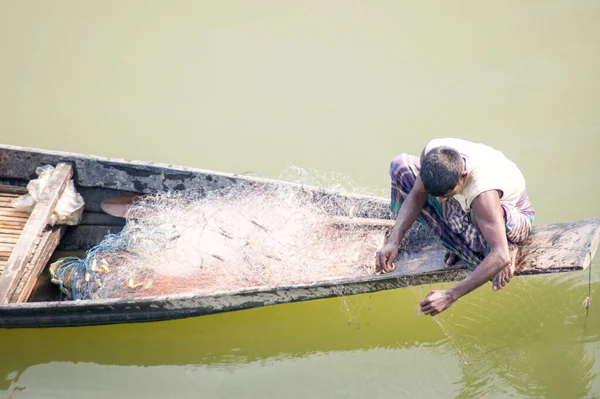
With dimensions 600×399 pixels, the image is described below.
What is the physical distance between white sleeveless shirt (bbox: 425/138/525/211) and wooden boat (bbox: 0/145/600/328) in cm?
41

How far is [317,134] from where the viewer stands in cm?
652

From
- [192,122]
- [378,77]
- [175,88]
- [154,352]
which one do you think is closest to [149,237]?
[154,352]

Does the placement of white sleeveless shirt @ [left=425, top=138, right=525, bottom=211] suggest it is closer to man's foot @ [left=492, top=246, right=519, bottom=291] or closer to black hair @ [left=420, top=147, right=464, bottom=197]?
black hair @ [left=420, top=147, right=464, bottom=197]

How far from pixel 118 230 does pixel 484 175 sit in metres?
3.14

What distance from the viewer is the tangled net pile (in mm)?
4434

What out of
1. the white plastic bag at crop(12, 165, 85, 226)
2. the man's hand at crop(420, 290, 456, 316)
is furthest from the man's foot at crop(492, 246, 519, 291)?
the white plastic bag at crop(12, 165, 85, 226)

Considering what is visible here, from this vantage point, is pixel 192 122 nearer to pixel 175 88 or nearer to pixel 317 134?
pixel 175 88

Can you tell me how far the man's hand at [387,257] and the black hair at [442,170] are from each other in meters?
0.71

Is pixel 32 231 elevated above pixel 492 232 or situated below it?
below

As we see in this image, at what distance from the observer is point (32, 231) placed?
4590 millimetres

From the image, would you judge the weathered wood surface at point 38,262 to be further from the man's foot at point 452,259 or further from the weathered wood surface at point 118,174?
the man's foot at point 452,259

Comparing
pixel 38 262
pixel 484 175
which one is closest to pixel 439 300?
pixel 484 175

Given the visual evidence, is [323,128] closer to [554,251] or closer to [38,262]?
[38,262]

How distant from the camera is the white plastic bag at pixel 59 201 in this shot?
195 inches
